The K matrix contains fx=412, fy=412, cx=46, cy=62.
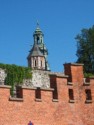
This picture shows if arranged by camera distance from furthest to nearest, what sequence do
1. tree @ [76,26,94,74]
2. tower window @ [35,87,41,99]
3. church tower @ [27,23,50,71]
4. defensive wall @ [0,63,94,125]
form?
church tower @ [27,23,50,71]
tree @ [76,26,94,74]
tower window @ [35,87,41,99]
defensive wall @ [0,63,94,125]

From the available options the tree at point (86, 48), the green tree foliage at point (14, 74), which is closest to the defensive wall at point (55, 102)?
the green tree foliage at point (14, 74)

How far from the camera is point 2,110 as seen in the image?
14.4 m

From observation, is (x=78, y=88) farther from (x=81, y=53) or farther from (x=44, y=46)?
(x=44, y=46)

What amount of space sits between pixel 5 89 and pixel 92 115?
3894 millimetres

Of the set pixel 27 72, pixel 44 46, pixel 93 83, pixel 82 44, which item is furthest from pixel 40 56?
pixel 93 83

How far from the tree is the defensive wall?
41.7m

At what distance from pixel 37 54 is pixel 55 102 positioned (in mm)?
91402

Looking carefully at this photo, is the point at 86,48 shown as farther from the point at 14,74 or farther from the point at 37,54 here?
the point at 37,54

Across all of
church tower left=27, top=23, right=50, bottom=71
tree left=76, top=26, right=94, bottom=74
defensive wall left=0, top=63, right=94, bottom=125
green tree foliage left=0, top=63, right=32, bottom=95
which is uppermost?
church tower left=27, top=23, right=50, bottom=71

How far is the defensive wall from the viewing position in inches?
574

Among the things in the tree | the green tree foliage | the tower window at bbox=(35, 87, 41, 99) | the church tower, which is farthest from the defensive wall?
the church tower

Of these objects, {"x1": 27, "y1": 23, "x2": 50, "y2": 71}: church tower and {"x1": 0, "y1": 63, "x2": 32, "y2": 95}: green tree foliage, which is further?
{"x1": 27, "y1": 23, "x2": 50, "y2": 71}: church tower

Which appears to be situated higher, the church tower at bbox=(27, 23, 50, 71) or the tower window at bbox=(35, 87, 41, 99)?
the church tower at bbox=(27, 23, 50, 71)

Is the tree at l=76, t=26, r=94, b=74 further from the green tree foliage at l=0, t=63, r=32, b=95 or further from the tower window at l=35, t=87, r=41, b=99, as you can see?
the tower window at l=35, t=87, r=41, b=99
